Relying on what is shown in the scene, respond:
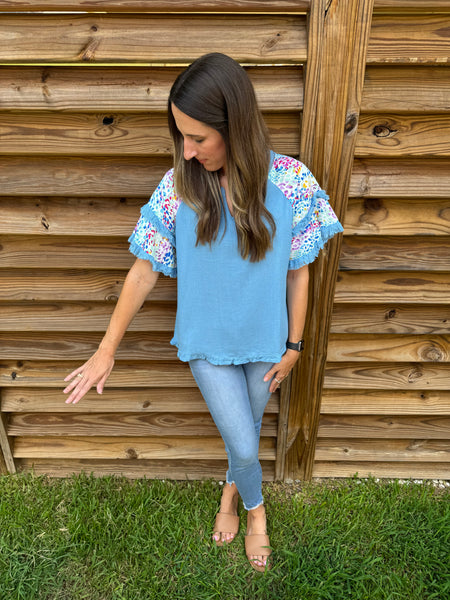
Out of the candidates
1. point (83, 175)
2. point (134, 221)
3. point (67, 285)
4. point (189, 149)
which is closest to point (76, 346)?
point (67, 285)

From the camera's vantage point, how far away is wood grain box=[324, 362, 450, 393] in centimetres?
224

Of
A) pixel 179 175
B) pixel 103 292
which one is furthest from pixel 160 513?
pixel 179 175

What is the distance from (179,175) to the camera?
4.77 feet

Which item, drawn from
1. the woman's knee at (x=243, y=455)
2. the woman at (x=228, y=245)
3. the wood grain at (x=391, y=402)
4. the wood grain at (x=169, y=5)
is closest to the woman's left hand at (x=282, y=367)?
the woman at (x=228, y=245)

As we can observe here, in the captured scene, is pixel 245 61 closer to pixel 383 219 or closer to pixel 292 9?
pixel 292 9

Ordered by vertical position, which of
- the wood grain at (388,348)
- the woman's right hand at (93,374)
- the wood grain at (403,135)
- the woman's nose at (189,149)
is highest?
the woman's nose at (189,149)

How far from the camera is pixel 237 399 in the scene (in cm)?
173

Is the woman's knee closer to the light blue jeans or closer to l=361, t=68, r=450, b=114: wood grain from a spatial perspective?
the light blue jeans

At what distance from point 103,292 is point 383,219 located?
1.22m

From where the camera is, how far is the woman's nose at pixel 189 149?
4.41ft

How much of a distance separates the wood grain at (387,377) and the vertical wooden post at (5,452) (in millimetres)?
1640

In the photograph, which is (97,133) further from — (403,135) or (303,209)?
(403,135)

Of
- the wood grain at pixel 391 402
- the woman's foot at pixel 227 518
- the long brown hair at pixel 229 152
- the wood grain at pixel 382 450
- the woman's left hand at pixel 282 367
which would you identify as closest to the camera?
the long brown hair at pixel 229 152

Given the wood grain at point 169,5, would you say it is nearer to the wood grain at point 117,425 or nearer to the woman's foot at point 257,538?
the wood grain at point 117,425
